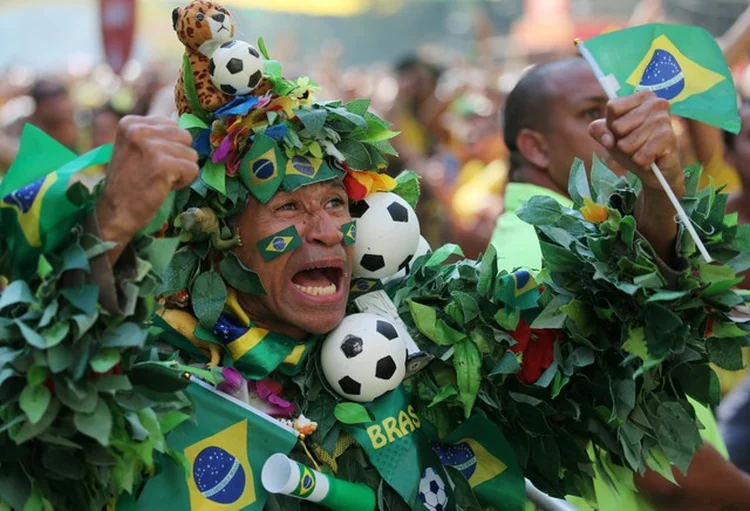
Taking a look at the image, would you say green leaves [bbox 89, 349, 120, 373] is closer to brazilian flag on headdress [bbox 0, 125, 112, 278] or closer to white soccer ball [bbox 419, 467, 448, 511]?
brazilian flag on headdress [bbox 0, 125, 112, 278]

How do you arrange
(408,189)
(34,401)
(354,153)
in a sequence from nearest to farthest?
(34,401)
(354,153)
(408,189)

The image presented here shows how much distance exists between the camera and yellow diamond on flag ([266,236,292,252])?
10.6ft

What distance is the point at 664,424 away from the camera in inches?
128

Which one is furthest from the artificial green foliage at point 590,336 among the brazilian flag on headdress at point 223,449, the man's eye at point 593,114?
the man's eye at point 593,114

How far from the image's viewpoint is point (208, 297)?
322 centimetres

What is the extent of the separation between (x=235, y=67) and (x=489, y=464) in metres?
1.30

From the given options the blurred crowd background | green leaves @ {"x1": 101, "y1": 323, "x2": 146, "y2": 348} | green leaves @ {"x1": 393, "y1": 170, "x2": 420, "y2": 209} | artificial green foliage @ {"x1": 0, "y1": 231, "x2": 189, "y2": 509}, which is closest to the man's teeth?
green leaves @ {"x1": 393, "y1": 170, "x2": 420, "y2": 209}

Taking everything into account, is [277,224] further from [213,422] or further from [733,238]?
[733,238]

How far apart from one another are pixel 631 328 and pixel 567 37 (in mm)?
17785

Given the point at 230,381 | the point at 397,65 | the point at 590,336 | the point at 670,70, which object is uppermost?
the point at 670,70

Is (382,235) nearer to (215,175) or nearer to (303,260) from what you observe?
(303,260)

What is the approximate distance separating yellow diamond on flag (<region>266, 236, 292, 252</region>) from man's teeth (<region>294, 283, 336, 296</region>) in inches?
4.3

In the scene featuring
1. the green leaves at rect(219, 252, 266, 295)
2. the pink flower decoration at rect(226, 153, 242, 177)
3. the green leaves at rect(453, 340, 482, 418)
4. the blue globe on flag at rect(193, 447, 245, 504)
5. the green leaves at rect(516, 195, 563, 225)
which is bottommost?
the blue globe on flag at rect(193, 447, 245, 504)

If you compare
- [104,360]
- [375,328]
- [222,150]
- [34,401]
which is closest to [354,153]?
[222,150]
